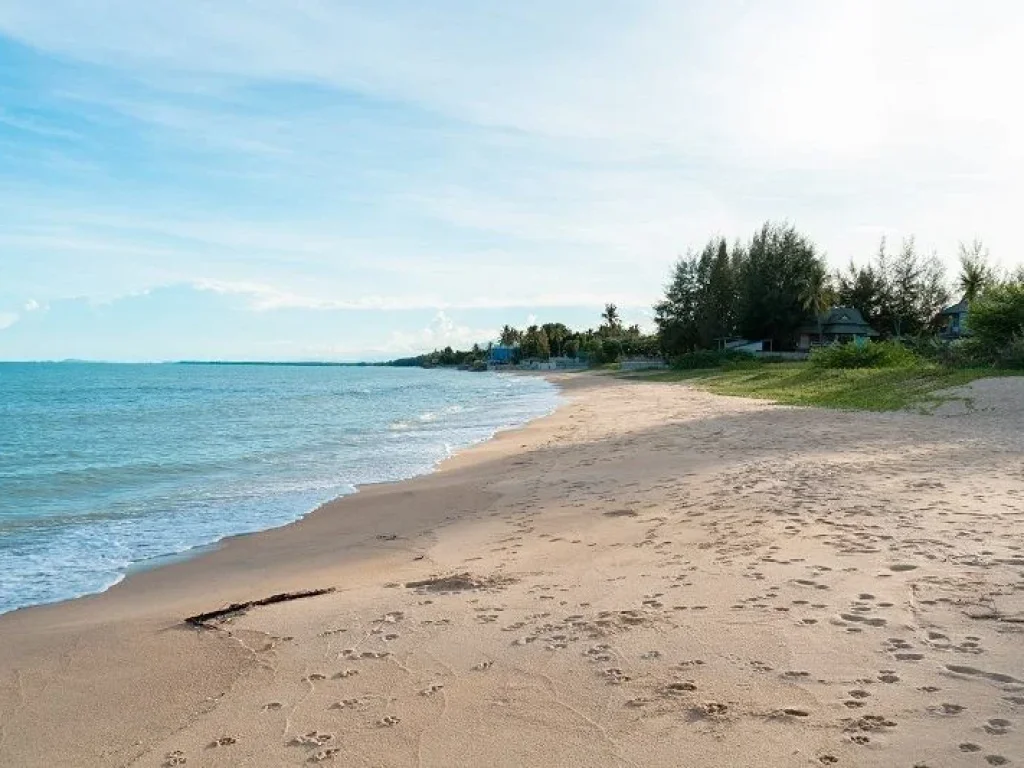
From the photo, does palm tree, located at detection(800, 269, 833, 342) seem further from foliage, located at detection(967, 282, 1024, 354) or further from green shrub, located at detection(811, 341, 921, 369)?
foliage, located at detection(967, 282, 1024, 354)

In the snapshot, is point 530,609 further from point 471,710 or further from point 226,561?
point 226,561

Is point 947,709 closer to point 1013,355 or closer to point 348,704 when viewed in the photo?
point 348,704

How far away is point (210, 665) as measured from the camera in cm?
588

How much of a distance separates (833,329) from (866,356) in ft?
116

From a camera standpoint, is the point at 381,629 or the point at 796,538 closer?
the point at 381,629

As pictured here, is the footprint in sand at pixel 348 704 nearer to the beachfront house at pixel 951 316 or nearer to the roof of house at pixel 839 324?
the roof of house at pixel 839 324

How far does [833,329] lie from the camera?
243 ft

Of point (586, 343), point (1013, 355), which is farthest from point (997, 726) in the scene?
point (586, 343)

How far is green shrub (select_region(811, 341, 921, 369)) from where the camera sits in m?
41.0

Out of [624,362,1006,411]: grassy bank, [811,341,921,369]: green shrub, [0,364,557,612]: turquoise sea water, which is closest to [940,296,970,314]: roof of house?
[624,362,1006,411]: grassy bank

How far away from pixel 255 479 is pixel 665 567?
13.2m

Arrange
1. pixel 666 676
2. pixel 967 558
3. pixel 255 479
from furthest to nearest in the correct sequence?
pixel 255 479 → pixel 967 558 → pixel 666 676

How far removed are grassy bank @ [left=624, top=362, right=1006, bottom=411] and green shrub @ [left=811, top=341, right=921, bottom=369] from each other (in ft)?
3.76

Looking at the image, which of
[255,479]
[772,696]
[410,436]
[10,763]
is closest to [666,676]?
[772,696]
